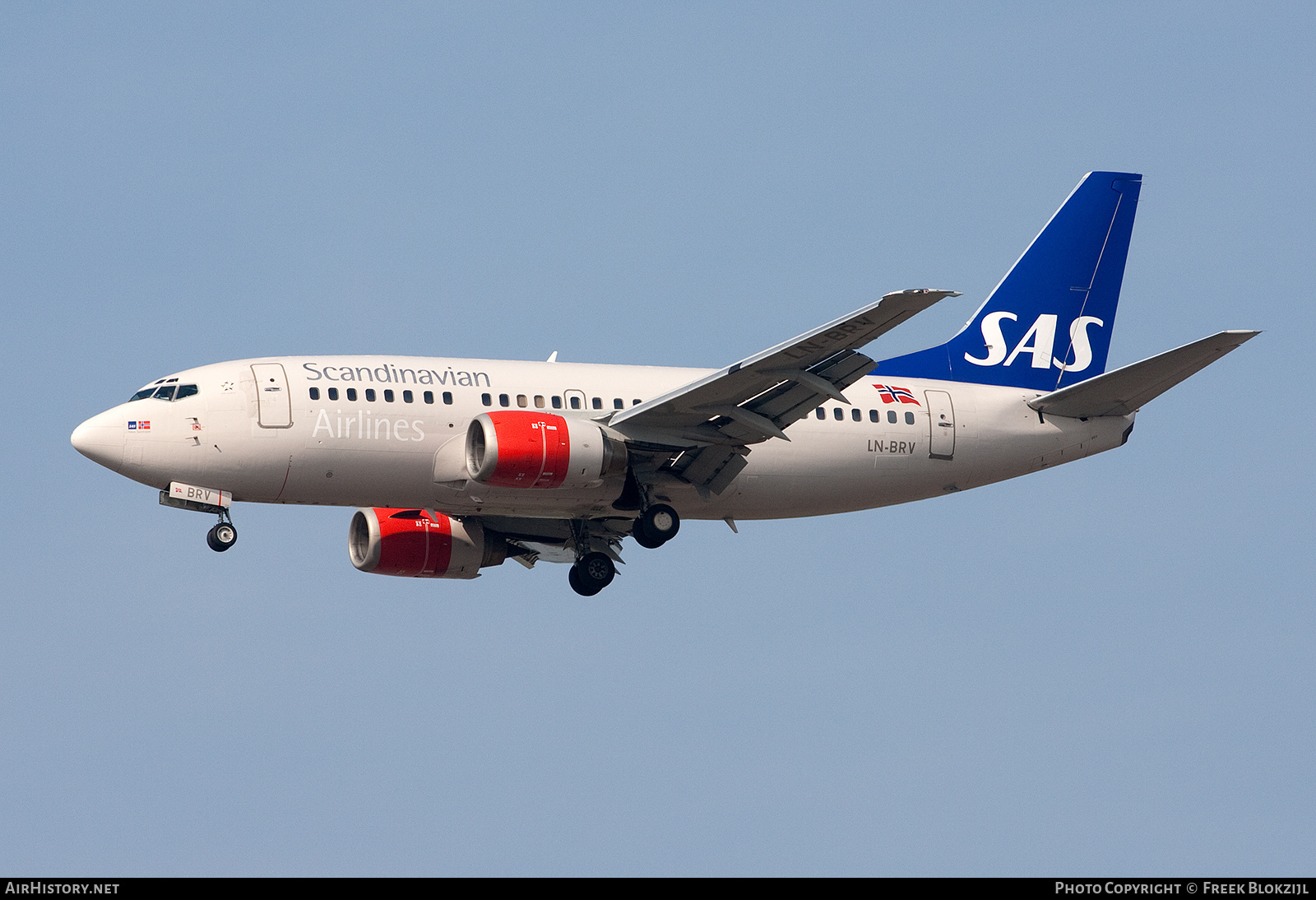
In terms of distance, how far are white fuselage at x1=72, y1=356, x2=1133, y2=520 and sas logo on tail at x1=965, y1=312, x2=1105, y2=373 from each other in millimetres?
1035

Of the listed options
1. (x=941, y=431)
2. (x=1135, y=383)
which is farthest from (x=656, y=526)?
(x=1135, y=383)

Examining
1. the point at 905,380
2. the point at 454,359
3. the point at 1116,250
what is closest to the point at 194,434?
the point at 454,359

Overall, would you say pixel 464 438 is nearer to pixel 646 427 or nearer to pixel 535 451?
pixel 535 451

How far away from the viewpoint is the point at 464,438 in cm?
4147

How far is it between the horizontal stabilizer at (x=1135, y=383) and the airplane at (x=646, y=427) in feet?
0.20

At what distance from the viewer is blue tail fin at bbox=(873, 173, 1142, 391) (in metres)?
47.2

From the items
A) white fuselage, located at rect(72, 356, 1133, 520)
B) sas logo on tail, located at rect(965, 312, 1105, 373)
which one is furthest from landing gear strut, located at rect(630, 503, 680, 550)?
sas logo on tail, located at rect(965, 312, 1105, 373)

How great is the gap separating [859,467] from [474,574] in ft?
33.1

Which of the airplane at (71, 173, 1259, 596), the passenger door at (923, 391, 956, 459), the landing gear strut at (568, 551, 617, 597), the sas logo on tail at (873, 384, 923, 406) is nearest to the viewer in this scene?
the airplane at (71, 173, 1259, 596)

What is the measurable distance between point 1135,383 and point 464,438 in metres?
15.7

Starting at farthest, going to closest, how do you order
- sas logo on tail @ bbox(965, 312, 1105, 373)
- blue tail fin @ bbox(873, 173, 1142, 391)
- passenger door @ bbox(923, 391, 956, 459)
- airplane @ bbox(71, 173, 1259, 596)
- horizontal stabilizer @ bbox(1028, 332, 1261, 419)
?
sas logo on tail @ bbox(965, 312, 1105, 373) → blue tail fin @ bbox(873, 173, 1142, 391) → passenger door @ bbox(923, 391, 956, 459) → airplane @ bbox(71, 173, 1259, 596) → horizontal stabilizer @ bbox(1028, 332, 1261, 419)

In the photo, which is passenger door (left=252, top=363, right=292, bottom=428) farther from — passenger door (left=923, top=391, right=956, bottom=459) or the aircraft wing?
passenger door (left=923, top=391, right=956, bottom=459)

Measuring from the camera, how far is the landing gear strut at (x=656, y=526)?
1686 inches

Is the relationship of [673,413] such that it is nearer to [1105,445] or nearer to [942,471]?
[942,471]
